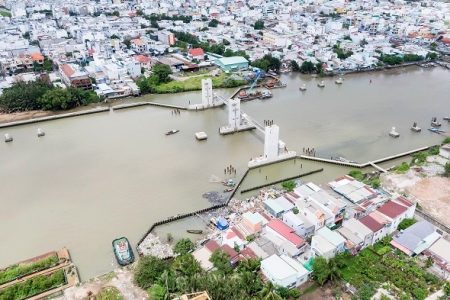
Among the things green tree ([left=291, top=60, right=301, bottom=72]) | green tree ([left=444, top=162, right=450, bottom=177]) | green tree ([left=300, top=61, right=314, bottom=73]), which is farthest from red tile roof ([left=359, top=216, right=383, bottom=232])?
green tree ([left=291, top=60, right=301, bottom=72])

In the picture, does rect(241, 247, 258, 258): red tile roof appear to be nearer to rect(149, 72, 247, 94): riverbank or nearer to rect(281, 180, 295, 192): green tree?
rect(281, 180, 295, 192): green tree

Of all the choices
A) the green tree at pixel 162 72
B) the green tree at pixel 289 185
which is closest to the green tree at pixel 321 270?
the green tree at pixel 289 185

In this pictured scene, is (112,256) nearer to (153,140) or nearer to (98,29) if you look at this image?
(153,140)

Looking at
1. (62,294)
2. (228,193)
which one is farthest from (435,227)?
(62,294)

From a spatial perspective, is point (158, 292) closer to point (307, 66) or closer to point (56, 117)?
point (56, 117)

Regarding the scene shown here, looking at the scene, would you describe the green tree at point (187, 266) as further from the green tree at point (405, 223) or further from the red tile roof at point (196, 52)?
the red tile roof at point (196, 52)

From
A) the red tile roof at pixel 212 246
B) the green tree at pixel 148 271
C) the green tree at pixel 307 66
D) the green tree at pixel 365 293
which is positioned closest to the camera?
the green tree at pixel 365 293

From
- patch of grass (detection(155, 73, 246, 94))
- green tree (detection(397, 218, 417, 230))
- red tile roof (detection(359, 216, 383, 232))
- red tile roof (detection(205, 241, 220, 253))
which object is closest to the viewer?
red tile roof (detection(205, 241, 220, 253))
